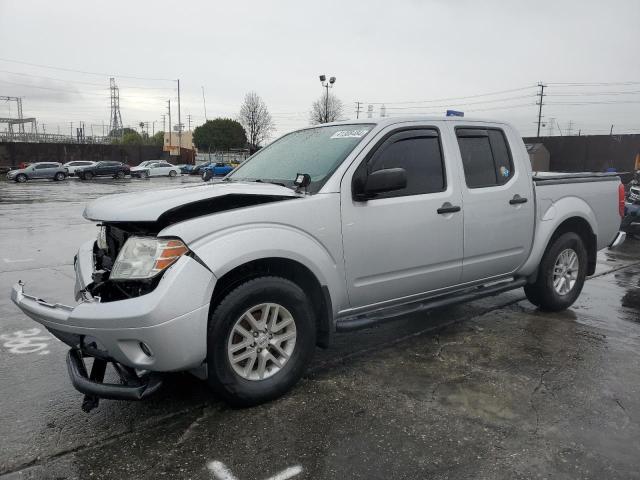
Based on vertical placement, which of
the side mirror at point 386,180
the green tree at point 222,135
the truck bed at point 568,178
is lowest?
the truck bed at point 568,178

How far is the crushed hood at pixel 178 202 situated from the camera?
2.98m

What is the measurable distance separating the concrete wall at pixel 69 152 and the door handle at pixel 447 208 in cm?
5382

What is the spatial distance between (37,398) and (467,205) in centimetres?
343

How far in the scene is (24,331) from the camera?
4801 mm

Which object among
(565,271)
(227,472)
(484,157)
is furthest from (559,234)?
(227,472)

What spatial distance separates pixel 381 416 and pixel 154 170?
151 feet

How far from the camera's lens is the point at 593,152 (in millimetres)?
34000

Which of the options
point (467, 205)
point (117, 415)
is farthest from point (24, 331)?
point (467, 205)

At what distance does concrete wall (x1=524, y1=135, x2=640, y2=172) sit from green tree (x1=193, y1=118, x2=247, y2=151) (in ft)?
146

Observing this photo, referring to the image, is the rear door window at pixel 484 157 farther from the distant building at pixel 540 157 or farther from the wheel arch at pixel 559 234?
the distant building at pixel 540 157

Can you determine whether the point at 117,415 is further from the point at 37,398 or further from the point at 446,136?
the point at 446,136

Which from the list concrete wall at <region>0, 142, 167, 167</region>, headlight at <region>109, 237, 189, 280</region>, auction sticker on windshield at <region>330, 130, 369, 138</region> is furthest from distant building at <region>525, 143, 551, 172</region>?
concrete wall at <region>0, 142, 167, 167</region>

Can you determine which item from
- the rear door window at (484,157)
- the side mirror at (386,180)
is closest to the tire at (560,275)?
the rear door window at (484,157)

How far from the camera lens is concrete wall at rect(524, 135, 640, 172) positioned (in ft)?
104
